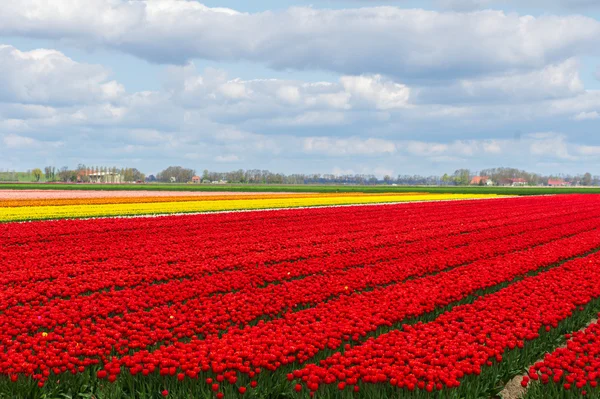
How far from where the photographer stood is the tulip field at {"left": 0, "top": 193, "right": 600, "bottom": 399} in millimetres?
7266

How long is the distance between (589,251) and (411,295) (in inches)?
448

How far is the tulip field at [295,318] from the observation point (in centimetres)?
727

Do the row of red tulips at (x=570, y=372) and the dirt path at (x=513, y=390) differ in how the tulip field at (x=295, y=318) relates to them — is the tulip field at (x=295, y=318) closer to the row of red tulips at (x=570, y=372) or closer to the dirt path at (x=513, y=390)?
the row of red tulips at (x=570, y=372)

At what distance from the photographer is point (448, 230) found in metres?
26.0

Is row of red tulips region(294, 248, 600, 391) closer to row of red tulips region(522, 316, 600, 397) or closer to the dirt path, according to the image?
row of red tulips region(522, 316, 600, 397)

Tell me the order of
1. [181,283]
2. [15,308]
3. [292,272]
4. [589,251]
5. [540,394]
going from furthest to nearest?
[589,251] < [292,272] < [181,283] < [15,308] < [540,394]

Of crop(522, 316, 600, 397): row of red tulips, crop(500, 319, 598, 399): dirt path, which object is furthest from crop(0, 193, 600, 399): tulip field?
crop(500, 319, 598, 399): dirt path

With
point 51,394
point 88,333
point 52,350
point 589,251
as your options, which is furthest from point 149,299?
point 589,251

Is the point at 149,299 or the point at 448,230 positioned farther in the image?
the point at 448,230

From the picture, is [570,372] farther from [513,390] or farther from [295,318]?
[295,318]

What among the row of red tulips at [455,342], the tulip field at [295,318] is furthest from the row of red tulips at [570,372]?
the row of red tulips at [455,342]

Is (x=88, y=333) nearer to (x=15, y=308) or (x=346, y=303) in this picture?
(x=15, y=308)

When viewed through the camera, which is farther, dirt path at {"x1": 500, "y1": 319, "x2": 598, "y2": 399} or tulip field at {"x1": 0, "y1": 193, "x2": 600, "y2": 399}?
dirt path at {"x1": 500, "y1": 319, "x2": 598, "y2": 399}

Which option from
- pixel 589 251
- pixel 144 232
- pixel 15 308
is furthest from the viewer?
pixel 144 232
